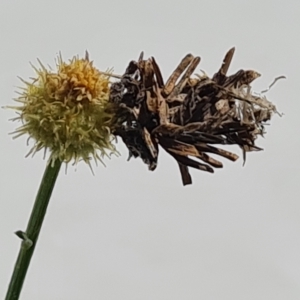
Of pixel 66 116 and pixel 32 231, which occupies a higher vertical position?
pixel 66 116

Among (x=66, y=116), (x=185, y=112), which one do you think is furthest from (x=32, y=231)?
(x=185, y=112)

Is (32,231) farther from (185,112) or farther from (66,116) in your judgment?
(185,112)

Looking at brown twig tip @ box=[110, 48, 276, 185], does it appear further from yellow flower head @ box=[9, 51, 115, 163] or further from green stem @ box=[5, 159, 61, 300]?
green stem @ box=[5, 159, 61, 300]

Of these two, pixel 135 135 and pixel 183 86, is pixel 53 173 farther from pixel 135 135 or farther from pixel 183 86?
pixel 183 86

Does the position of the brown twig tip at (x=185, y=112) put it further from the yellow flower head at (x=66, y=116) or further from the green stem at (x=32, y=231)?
the green stem at (x=32, y=231)

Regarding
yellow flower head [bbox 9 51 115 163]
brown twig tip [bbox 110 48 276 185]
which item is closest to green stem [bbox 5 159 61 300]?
yellow flower head [bbox 9 51 115 163]

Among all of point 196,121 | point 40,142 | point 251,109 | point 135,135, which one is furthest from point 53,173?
point 251,109
